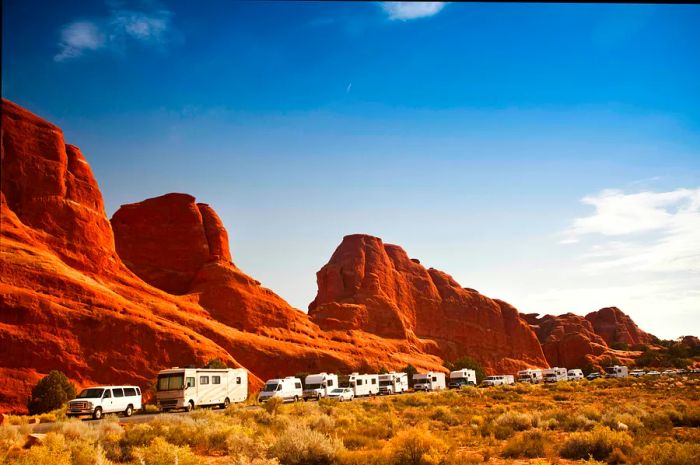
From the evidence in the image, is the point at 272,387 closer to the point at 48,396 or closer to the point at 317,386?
the point at 317,386

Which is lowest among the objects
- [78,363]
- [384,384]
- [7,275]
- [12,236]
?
[384,384]

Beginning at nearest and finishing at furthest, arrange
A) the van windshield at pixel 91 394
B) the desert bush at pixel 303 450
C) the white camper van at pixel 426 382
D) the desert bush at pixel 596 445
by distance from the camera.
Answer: the desert bush at pixel 303 450
the desert bush at pixel 596 445
the van windshield at pixel 91 394
the white camper van at pixel 426 382

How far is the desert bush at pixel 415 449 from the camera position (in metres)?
13.6

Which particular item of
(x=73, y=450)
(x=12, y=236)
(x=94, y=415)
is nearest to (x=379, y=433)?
(x=73, y=450)

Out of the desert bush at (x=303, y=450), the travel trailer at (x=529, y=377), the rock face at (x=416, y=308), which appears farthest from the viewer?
the rock face at (x=416, y=308)

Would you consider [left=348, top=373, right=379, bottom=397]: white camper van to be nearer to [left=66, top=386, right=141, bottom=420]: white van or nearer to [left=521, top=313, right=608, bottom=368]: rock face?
[left=66, top=386, right=141, bottom=420]: white van

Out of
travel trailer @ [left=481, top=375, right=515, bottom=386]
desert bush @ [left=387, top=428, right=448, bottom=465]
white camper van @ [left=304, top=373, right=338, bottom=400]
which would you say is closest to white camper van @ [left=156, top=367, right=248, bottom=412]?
white camper van @ [left=304, top=373, right=338, bottom=400]

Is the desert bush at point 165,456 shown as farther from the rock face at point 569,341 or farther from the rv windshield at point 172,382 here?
the rock face at point 569,341

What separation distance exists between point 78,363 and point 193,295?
88.2 ft

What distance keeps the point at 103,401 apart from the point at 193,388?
562 cm

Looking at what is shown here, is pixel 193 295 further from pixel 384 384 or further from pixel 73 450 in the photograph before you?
pixel 73 450

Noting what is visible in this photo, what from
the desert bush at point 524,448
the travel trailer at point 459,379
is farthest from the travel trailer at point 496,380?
the desert bush at point 524,448

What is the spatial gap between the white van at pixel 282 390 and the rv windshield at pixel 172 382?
9239mm

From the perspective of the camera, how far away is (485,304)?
12875cm
